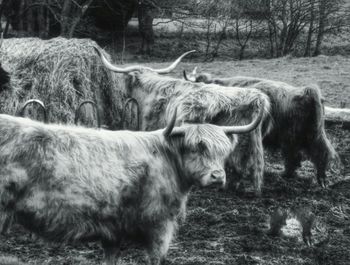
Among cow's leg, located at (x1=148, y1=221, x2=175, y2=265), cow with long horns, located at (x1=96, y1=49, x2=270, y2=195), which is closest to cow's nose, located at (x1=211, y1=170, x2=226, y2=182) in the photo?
cow's leg, located at (x1=148, y1=221, x2=175, y2=265)

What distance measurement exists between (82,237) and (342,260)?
2261 mm

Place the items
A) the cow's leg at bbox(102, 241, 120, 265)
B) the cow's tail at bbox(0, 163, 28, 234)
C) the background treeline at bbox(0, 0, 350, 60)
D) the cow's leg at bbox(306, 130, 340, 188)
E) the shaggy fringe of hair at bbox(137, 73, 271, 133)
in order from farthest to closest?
the background treeline at bbox(0, 0, 350, 60)
the cow's leg at bbox(306, 130, 340, 188)
the shaggy fringe of hair at bbox(137, 73, 271, 133)
the cow's leg at bbox(102, 241, 120, 265)
the cow's tail at bbox(0, 163, 28, 234)

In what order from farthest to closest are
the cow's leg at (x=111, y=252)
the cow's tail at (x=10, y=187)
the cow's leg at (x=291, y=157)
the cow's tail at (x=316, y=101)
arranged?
the cow's leg at (x=291, y=157), the cow's tail at (x=316, y=101), the cow's leg at (x=111, y=252), the cow's tail at (x=10, y=187)

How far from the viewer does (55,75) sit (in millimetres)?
7570

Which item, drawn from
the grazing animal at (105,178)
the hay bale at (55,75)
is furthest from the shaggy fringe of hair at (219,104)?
the grazing animal at (105,178)

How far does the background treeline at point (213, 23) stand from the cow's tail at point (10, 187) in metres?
13.4

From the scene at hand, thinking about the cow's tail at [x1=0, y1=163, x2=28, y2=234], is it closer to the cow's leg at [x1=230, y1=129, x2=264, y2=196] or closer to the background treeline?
the cow's leg at [x1=230, y1=129, x2=264, y2=196]

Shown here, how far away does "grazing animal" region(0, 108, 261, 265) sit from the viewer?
3584 millimetres

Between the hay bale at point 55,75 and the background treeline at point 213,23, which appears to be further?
the background treeline at point 213,23

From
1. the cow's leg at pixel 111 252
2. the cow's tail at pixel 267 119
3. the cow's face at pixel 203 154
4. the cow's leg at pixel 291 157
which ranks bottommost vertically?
the cow's leg at pixel 291 157

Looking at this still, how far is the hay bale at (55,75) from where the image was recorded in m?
7.51

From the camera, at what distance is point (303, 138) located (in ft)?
24.3

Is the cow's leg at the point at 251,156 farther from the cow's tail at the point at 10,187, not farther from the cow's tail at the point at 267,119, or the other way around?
the cow's tail at the point at 10,187

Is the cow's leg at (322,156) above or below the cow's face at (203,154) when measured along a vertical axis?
below
